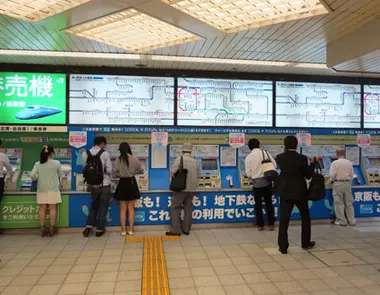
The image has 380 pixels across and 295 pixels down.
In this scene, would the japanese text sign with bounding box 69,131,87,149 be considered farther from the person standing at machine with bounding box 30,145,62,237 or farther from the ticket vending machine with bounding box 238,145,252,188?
the ticket vending machine with bounding box 238,145,252,188

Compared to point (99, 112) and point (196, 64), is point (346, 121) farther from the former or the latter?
point (99, 112)

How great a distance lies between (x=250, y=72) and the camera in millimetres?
6148

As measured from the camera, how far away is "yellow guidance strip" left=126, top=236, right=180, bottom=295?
3.13m

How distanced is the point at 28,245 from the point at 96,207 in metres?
1.04

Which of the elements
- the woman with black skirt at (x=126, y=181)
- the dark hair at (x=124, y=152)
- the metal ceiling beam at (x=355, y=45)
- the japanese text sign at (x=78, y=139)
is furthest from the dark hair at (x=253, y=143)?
the japanese text sign at (x=78, y=139)

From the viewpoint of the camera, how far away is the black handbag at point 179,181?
4824mm

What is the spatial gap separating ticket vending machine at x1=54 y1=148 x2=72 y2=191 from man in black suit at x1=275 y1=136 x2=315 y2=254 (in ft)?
11.0

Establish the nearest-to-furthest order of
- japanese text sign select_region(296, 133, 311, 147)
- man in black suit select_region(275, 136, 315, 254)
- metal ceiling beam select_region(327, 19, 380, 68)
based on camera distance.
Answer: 1. metal ceiling beam select_region(327, 19, 380, 68)
2. man in black suit select_region(275, 136, 315, 254)
3. japanese text sign select_region(296, 133, 311, 147)

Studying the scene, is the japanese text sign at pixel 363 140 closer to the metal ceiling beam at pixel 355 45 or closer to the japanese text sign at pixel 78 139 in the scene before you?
the metal ceiling beam at pixel 355 45

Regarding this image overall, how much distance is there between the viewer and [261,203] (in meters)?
5.30

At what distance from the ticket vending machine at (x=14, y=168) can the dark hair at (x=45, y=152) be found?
2.09 feet

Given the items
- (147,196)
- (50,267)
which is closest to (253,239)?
(147,196)

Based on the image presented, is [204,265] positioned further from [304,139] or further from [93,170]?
[304,139]

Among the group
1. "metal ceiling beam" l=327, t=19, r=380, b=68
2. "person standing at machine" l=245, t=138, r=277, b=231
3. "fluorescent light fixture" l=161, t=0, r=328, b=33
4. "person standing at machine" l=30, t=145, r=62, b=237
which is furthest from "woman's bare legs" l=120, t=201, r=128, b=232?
"metal ceiling beam" l=327, t=19, r=380, b=68
